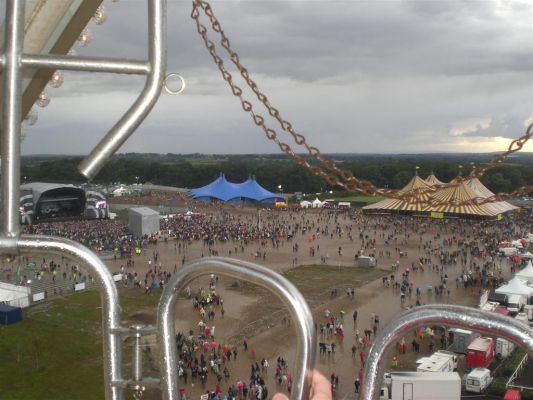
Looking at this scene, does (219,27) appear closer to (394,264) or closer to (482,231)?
(394,264)

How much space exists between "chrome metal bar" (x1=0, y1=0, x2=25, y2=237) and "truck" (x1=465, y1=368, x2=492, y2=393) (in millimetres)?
10223

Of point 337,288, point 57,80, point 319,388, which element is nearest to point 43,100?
point 57,80

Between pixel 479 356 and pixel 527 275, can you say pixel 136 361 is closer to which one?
pixel 479 356

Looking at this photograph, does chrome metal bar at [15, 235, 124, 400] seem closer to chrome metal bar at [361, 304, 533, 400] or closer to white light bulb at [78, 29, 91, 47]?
chrome metal bar at [361, 304, 533, 400]

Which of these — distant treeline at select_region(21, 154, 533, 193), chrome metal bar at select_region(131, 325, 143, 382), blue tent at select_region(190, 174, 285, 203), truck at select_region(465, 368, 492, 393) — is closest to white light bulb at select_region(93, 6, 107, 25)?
chrome metal bar at select_region(131, 325, 143, 382)

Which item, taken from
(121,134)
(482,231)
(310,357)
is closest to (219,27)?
(121,134)

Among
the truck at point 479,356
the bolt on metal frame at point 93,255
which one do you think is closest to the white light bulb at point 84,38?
the bolt on metal frame at point 93,255

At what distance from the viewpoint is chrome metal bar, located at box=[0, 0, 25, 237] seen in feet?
3.25

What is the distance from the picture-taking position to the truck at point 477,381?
962 centimetres

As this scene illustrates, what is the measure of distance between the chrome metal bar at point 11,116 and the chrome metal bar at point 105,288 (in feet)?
0.15

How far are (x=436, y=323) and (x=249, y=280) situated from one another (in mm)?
315

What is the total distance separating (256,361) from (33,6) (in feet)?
37.4

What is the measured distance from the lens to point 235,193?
1654 inches

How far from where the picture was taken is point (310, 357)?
2.77 ft
